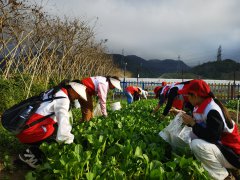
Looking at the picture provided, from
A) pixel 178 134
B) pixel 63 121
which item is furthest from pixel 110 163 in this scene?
pixel 178 134

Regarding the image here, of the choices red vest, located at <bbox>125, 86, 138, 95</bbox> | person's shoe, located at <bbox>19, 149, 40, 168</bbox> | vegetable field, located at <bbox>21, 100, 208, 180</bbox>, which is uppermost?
red vest, located at <bbox>125, 86, 138, 95</bbox>

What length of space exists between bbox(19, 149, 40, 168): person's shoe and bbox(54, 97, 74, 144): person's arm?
690 mm

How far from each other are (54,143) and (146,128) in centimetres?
192

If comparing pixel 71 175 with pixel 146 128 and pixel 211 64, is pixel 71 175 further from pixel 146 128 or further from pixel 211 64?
pixel 211 64

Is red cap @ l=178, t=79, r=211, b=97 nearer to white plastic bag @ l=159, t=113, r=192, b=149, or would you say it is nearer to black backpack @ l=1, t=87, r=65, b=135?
white plastic bag @ l=159, t=113, r=192, b=149

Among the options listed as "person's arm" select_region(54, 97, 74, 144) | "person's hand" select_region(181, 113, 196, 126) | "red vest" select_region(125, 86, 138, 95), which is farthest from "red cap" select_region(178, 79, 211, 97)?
"red vest" select_region(125, 86, 138, 95)

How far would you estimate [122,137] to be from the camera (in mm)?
4398

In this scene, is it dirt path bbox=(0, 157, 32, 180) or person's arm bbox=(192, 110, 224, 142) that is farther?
dirt path bbox=(0, 157, 32, 180)

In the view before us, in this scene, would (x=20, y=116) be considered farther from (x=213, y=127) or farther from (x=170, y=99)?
(x=170, y=99)

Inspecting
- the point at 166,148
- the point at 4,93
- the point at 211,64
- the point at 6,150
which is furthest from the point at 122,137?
the point at 211,64

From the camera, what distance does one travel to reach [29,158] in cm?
416

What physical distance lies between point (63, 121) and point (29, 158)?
870 mm

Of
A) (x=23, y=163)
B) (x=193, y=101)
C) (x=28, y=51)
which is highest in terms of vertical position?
(x=28, y=51)

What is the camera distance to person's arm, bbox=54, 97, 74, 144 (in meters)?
3.71
